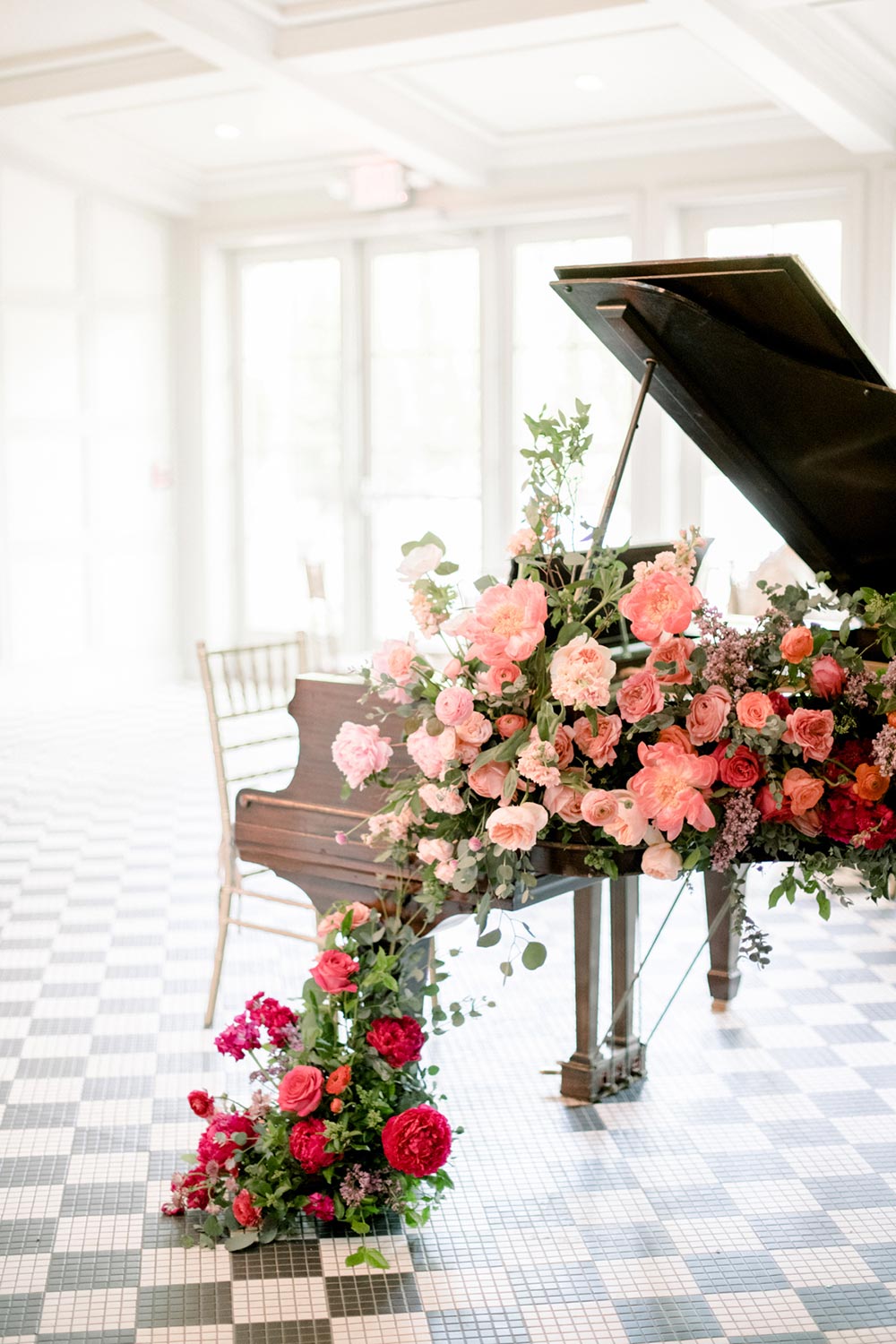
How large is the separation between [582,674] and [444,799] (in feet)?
1.07

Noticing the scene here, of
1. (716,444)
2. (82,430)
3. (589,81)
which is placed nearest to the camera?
(716,444)

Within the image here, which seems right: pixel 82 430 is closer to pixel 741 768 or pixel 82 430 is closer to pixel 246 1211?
pixel 246 1211

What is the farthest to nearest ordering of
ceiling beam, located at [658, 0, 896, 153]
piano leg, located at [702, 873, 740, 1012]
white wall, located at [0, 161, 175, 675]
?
white wall, located at [0, 161, 175, 675], ceiling beam, located at [658, 0, 896, 153], piano leg, located at [702, 873, 740, 1012]

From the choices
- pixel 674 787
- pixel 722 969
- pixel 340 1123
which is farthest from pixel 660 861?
pixel 722 969

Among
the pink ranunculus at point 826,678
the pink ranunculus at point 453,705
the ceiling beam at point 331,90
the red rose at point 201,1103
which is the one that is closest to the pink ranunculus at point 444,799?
the pink ranunculus at point 453,705

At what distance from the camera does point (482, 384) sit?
909 centimetres

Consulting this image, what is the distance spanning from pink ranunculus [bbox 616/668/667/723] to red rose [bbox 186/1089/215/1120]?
3.80ft

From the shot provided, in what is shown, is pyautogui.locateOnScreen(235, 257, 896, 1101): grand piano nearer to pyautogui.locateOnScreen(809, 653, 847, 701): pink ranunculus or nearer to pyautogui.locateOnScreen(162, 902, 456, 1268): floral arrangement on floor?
pyautogui.locateOnScreen(162, 902, 456, 1268): floral arrangement on floor

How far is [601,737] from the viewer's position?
222 centimetres

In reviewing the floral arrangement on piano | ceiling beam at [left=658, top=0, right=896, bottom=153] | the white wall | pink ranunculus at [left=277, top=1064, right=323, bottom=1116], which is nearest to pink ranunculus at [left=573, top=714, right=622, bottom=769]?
the floral arrangement on piano

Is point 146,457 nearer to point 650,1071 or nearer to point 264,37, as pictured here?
point 264,37

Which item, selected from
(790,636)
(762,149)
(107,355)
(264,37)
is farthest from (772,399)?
(107,355)

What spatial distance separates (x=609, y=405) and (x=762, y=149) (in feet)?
5.67

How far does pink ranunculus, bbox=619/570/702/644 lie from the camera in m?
2.18
